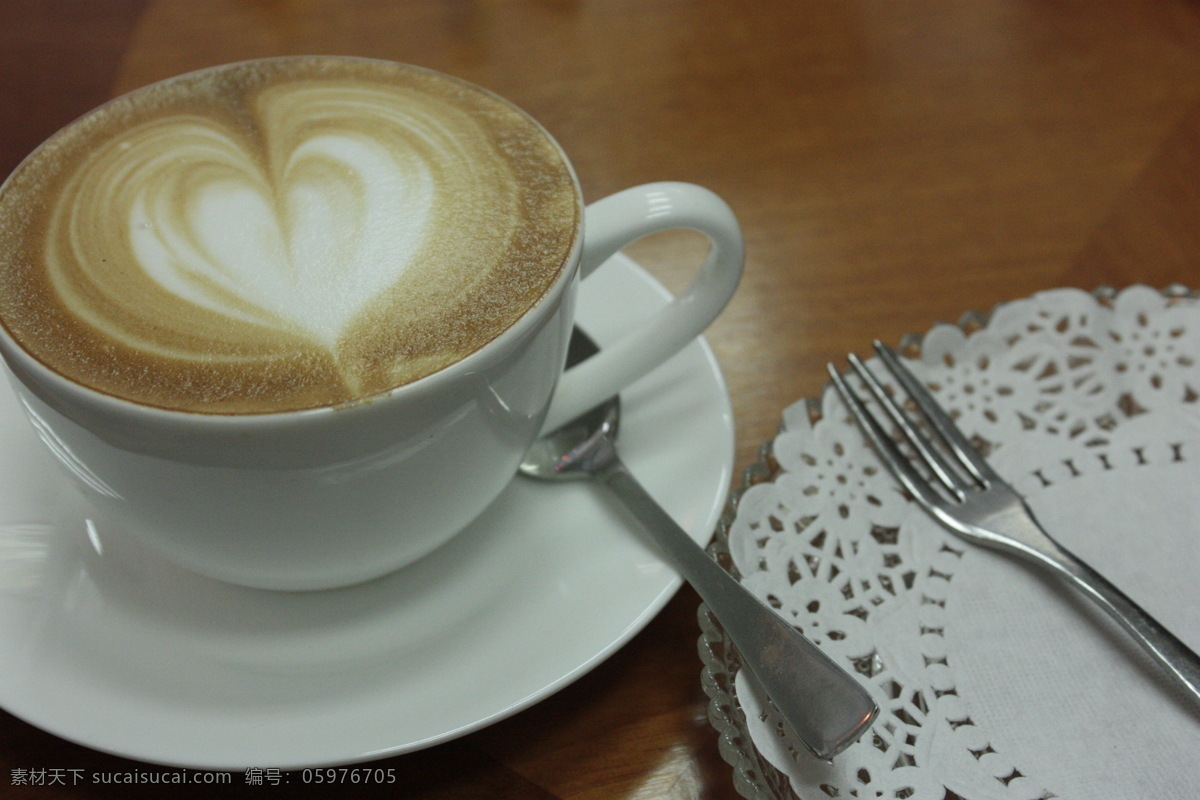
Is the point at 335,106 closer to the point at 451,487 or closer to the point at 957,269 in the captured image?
the point at 451,487

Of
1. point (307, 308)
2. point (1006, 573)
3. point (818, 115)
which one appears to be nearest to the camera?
point (307, 308)

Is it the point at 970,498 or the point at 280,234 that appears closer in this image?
the point at 280,234

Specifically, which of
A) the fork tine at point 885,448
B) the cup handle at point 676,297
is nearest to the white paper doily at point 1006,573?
the fork tine at point 885,448

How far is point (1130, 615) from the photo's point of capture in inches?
21.7

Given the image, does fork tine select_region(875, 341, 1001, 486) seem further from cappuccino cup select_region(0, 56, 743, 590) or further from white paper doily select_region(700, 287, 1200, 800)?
cappuccino cup select_region(0, 56, 743, 590)

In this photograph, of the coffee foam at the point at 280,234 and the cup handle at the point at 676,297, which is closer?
the coffee foam at the point at 280,234

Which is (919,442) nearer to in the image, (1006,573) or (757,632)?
(1006,573)

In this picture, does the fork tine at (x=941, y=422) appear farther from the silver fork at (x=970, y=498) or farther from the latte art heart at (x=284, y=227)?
the latte art heart at (x=284, y=227)

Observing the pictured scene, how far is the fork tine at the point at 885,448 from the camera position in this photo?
66 cm

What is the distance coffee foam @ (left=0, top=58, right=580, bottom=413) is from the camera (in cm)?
47

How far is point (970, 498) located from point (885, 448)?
69mm

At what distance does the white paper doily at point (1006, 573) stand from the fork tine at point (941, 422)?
3cm

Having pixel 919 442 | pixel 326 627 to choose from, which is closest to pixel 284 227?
pixel 326 627

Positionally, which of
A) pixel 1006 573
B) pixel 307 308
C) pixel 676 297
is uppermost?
pixel 307 308
